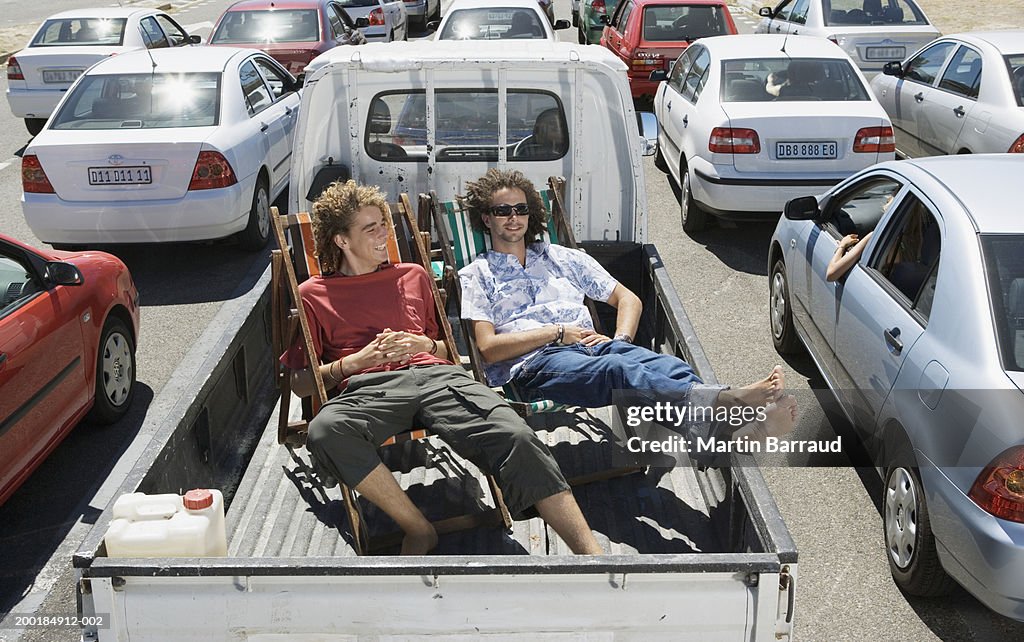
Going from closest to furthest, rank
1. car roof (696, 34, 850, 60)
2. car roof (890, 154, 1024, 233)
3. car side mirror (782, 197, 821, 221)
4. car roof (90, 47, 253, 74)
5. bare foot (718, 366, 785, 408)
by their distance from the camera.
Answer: bare foot (718, 366, 785, 408) → car roof (890, 154, 1024, 233) → car side mirror (782, 197, 821, 221) → car roof (90, 47, 253, 74) → car roof (696, 34, 850, 60)

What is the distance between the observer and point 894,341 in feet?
15.8

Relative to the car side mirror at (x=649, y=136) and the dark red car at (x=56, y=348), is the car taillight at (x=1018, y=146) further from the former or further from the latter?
the dark red car at (x=56, y=348)

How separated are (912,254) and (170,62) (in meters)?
6.99

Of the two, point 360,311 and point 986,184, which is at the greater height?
point 986,184

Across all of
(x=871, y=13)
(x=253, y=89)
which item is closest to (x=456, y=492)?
(x=253, y=89)

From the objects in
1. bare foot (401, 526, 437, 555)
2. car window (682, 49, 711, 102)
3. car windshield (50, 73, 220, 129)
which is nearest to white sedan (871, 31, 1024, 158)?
car window (682, 49, 711, 102)

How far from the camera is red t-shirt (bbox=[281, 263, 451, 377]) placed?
15.6ft

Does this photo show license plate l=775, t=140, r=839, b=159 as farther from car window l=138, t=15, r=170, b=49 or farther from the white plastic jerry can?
car window l=138, t=15, r=170, b=49

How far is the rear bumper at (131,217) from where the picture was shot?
28.5 feet

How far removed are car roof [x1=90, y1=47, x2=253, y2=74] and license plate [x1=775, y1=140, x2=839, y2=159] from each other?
4.90 metres

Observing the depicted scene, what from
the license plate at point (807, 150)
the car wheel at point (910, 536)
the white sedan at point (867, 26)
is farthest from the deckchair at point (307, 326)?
the white sedan at point (867, 26)

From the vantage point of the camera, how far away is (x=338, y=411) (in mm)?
4164

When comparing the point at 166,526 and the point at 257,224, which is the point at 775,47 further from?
the point at 166,526

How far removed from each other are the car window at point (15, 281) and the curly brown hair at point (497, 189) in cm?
227
